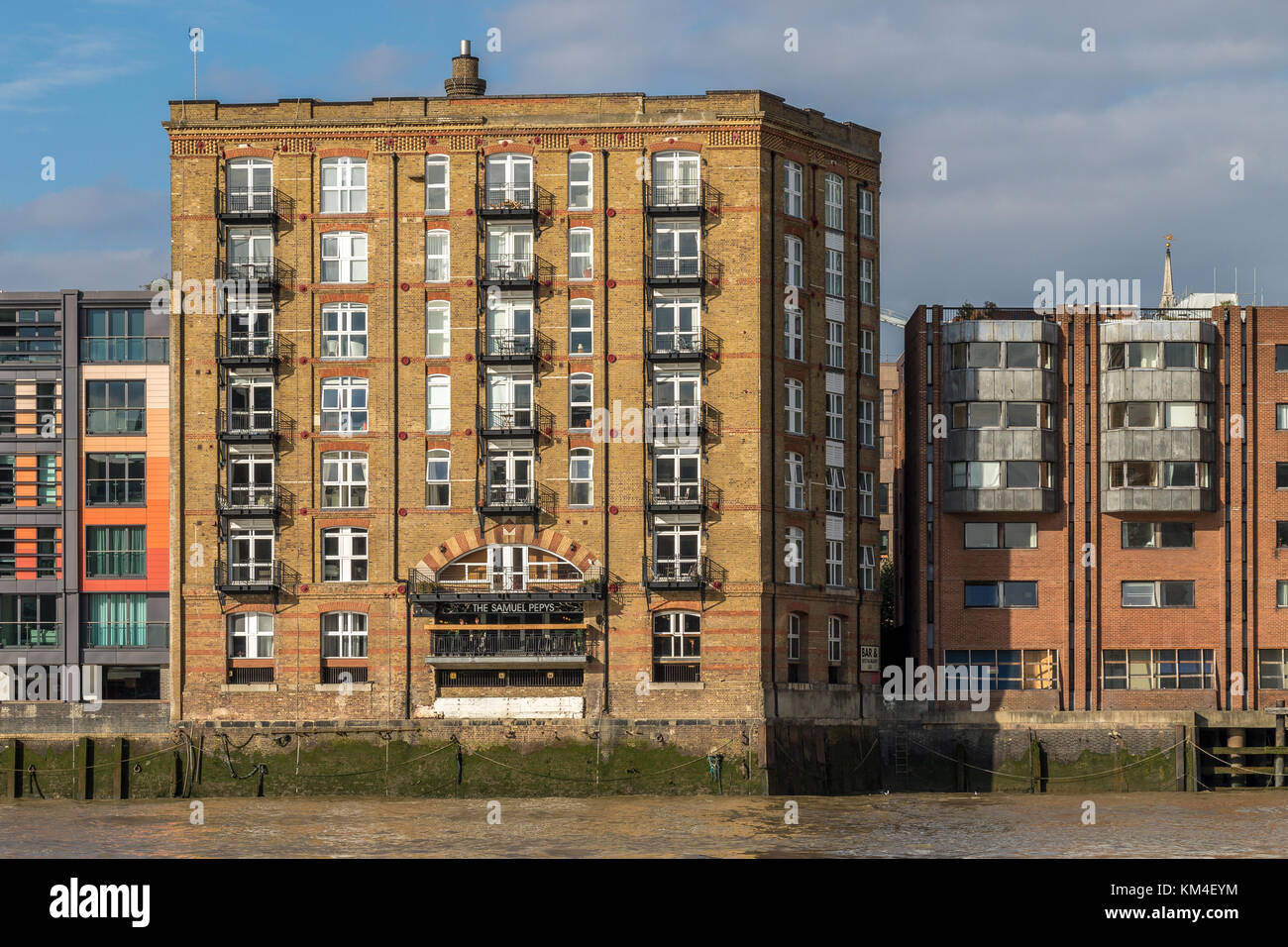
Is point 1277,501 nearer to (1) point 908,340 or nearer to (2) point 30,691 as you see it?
(1) point 908,340

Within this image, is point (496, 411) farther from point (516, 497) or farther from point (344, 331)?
point (344, 331)

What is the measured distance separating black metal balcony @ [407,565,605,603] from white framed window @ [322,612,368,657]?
96.7 inches

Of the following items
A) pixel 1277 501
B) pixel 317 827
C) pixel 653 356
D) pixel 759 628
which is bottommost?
pixel 317 827

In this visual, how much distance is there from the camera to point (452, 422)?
69562 mm

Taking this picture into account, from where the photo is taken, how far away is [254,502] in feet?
230

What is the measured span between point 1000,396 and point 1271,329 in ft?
38.6

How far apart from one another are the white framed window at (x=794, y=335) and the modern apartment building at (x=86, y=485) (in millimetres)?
26566

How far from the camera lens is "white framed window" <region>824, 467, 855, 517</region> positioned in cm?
7244

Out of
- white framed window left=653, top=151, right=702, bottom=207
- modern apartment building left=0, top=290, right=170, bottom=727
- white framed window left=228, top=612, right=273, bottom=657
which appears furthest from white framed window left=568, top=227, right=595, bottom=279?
modern apartment building left=0, top=290, right=170, bottom=727

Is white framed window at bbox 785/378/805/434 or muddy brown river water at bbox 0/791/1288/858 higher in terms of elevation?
white framed window at bbox 785/378/805/434

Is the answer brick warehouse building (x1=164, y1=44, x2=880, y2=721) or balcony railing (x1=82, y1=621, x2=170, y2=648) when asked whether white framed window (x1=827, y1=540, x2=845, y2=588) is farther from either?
balcony railing (x1=82, y1=621, x2=170, y2=648)
